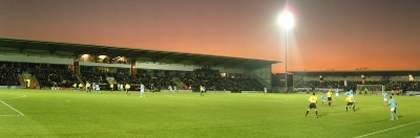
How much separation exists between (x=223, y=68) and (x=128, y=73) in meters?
30.0

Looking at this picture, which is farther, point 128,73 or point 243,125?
point 128,73

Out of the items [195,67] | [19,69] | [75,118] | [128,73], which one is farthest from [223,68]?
[75,118]

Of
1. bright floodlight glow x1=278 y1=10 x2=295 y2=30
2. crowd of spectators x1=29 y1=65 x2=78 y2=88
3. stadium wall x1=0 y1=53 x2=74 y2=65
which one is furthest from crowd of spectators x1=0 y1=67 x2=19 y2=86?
bright floodlight glow x1=278 y1=10 x2=295 y2=30

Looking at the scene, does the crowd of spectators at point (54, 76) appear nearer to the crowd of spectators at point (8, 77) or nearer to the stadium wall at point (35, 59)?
the stadium wall at point (35, 59)

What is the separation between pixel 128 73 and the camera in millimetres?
101688

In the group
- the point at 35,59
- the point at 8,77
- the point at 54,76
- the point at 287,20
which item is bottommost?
the point at 8,77

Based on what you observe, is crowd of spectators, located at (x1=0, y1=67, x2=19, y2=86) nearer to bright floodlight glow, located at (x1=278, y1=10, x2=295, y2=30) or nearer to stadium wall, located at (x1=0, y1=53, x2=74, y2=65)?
stadium wall, located at (x1=0, y1=53, x2=74, y2=65)

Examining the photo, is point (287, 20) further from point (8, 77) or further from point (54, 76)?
point (8, 77)

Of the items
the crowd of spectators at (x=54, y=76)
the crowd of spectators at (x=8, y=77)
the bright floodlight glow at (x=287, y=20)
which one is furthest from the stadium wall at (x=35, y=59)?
the bright floodlight glow at (x=287, y=20)

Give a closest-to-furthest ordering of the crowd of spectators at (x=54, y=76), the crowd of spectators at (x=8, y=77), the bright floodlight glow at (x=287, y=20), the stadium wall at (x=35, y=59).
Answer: the bright floodlight glow at (x=287, y=20) < the crowd of spectators at (x=8, y=77) < the crowd of spectators at (x=54, y=76) < the stadium wall at (x=35, y=59)

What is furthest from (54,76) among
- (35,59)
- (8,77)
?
(8,77)

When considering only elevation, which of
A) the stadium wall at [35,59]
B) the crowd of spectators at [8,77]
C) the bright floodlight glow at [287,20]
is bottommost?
the crowd of spectators at [8,77]

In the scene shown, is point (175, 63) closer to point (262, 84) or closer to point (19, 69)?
point (262, 84)

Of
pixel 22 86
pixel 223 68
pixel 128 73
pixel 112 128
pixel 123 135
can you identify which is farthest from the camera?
pixel 223 68
